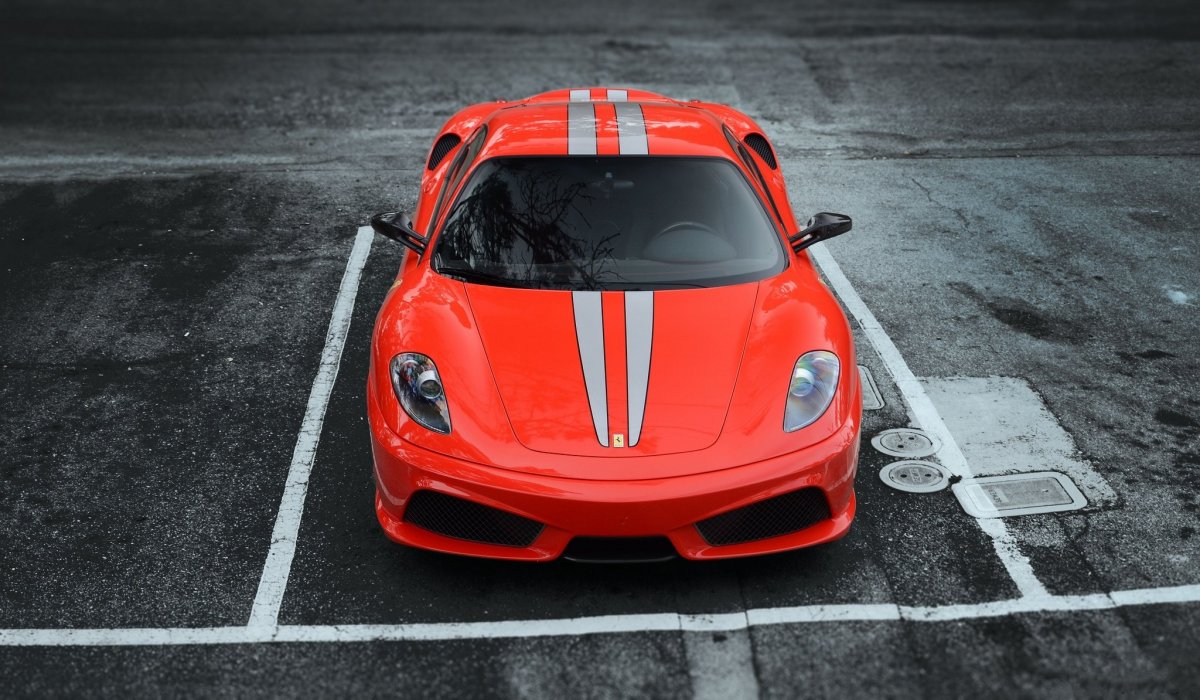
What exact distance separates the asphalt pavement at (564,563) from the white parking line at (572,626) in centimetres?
2

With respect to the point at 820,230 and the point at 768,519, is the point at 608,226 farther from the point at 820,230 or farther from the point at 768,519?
the point at 768,519

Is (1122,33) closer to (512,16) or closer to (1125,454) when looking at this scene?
(512,16)

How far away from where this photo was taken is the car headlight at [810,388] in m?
3.97

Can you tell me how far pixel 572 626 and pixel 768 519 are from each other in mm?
783

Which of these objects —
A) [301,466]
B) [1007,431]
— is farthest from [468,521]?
[1007,431]

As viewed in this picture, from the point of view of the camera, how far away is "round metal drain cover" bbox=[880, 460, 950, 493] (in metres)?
4.63

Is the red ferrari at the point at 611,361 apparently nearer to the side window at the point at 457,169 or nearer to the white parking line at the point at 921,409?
the side window at the point at 457,169

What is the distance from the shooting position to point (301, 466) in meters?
4.87

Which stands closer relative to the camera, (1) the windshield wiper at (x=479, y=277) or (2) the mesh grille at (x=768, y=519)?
(2) the mesh grille at (x=768, y=519)

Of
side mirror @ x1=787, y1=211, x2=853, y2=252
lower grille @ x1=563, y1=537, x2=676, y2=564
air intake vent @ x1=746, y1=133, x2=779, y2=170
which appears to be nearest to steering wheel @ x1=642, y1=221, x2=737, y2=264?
side mirror @ x1=787, y1=211, x2=853, y2=252

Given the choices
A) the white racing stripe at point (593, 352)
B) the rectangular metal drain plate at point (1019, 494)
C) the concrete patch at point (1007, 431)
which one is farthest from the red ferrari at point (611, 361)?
the concrete patch at point (1007, 431)

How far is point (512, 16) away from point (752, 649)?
1259 cm

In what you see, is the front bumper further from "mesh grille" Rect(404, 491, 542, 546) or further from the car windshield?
the car windshield

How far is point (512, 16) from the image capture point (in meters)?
14.8
